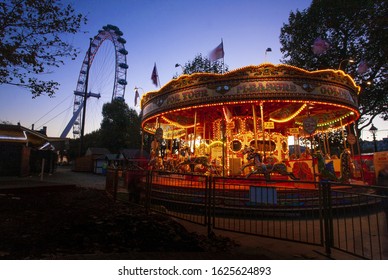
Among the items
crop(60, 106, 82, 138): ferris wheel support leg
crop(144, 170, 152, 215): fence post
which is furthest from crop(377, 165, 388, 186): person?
crop(60, 106, 82, 138): ferris wheel support leg

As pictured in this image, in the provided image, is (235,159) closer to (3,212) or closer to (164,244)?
(164,244)

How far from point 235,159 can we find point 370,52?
14973 mm

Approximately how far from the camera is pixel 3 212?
5.48 m

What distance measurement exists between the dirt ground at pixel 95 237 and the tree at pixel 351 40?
18.3m

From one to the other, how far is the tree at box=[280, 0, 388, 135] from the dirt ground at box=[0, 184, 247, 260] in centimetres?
1829

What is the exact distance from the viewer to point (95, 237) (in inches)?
159

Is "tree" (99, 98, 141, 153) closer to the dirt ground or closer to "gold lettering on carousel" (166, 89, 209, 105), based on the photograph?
"gold lettering on carousel" (166, 89, 209, 105)

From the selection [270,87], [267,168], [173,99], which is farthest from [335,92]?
[173,99]

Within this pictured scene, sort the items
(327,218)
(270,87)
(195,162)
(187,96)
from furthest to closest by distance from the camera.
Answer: (195,162), (187,96), (270,87), (327,218)

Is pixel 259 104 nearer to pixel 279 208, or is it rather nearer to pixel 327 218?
pixel 279 208

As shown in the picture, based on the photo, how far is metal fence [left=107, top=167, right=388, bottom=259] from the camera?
3.99 metres

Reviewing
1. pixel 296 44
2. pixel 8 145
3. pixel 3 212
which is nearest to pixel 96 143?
pixel 8 145

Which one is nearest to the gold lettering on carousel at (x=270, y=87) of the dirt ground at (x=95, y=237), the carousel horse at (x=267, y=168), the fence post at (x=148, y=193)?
the carousel horse at (x=267, y=168)

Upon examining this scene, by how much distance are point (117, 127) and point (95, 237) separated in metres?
42.2
